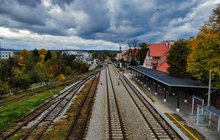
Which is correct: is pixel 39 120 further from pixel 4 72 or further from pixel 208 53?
pixel 4 72

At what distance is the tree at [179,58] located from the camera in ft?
89.0

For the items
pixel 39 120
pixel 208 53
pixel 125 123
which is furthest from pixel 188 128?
pixel 39 120

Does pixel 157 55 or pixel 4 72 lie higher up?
pixel 157 55

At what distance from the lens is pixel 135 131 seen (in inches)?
521

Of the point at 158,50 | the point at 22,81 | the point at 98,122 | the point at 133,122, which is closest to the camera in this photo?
the point at 98,122

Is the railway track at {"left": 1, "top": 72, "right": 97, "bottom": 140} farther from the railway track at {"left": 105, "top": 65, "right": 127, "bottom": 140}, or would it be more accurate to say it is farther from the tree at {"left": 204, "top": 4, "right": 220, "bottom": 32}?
the tree at {"left": 204, "top": 4, "right": 220, "bottom": 32}

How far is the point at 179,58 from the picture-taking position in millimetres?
27984

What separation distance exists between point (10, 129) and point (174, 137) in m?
11.2

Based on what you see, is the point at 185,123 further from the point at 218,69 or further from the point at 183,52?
the point at 183,52

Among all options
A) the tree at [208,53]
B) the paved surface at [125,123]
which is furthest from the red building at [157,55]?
the paved surface at [125,123]

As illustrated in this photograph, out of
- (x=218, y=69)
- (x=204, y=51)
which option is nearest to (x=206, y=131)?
(x=218, y=69)

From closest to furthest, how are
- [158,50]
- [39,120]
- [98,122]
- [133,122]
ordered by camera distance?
[98,122] → [133,122] → [39,120] → [158,50]

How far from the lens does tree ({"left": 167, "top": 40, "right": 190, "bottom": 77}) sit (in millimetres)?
27123

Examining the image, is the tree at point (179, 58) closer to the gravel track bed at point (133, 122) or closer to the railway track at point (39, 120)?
the gravel track bed at point (133, 122)
